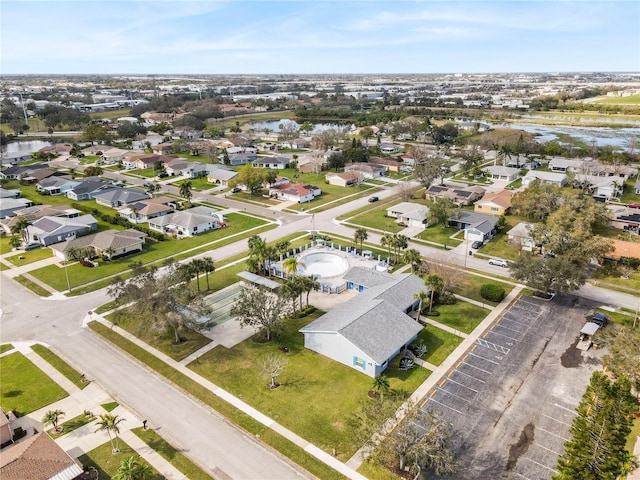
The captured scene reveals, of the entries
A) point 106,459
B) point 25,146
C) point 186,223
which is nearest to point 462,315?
point 106,459

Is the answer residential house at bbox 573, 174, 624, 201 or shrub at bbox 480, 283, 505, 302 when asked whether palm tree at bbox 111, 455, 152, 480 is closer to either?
shrub at bbox 480, 283, 505, 302

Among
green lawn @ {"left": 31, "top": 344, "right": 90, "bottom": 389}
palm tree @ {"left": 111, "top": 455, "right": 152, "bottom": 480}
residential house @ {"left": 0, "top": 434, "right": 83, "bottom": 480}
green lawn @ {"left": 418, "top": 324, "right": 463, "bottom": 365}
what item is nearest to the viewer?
palm tree @ {"left": 111, "top": 455, "right": 152, "bottom": 480}

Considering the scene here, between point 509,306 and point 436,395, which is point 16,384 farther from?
point 509,306

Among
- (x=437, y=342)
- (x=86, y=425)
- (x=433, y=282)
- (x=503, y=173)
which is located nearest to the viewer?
(x=86, y=425)

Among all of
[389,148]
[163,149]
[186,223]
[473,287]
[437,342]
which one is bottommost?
[437,342]

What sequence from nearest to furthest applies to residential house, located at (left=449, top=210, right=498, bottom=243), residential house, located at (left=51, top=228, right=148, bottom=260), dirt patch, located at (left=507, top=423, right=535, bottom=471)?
dirt patch, located at (left=507, top=423, right=535, bottom=471) → residential house, located at (left=51, top=228, right=148, bottom=260) → residential house, located at (left=449, top=210, right=498, bottom=243)

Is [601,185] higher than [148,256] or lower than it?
higher

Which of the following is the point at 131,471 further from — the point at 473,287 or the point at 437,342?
the point at 473,287

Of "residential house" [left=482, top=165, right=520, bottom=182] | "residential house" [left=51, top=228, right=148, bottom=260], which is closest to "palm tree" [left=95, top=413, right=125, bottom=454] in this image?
"residential house" [left=51, top=228, right=148, bottom=260]
